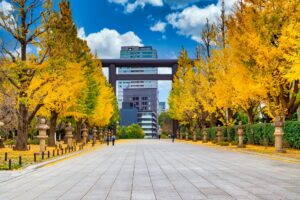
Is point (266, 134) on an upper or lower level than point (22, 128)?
lower

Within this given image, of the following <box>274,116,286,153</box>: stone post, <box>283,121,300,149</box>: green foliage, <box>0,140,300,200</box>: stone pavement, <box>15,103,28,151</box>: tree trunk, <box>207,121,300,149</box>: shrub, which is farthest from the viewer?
<box>15,103,28,151</box>: tree trunk

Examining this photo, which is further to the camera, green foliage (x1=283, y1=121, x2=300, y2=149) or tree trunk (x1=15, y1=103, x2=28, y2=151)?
tree trunk (x1=15, y1=103, x2=28, y2=151)

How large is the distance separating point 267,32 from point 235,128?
1551 cm

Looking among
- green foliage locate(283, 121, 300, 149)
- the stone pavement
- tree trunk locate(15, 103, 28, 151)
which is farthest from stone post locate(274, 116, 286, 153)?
tree trunk locate(15, 103, 28, 151)

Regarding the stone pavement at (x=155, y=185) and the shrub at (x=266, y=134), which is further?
the shrub at (x=266, y=134)

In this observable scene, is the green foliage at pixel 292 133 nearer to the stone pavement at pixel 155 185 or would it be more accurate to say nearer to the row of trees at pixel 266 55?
the row of trees at pixel 266 55

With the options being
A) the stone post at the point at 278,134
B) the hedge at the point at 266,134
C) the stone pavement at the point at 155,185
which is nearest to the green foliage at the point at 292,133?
the hedge at the point at 266,134

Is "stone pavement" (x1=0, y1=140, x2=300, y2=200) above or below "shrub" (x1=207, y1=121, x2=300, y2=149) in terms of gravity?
below

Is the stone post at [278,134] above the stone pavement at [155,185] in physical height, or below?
above

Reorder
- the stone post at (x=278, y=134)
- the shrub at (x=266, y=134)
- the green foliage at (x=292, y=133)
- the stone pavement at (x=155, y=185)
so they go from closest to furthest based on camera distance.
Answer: the stone pavement at (x=155, y=185), the stone post at (x=278, y=134), the green foliage at (x=292, y=133), the shrub at (x=266, y=134)

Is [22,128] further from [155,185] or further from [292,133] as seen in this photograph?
[155,185]

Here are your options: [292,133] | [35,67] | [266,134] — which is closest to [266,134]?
[266,134]

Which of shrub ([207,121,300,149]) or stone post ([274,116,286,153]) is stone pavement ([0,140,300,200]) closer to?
stone post ([274,116,286,153])

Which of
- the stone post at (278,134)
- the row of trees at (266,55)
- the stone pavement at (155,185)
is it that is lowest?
the stone pavement at (155,185)
